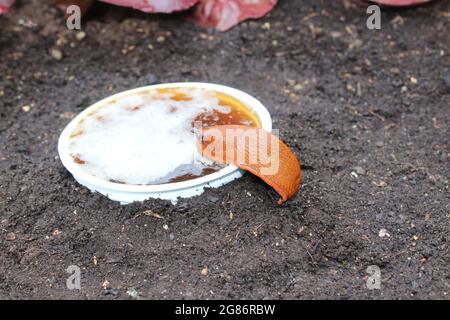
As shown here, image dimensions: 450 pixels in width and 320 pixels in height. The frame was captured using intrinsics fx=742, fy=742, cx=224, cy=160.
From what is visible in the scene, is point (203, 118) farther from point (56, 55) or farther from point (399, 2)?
point (399, 2)

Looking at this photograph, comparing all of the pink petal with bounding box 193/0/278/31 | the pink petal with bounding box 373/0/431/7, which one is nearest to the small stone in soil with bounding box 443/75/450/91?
the pink petal with bounding box 373/0/431/7

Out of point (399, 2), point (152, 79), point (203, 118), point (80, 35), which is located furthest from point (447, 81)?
point (80, 35)

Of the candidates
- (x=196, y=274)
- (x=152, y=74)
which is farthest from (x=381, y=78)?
(x=196, y=274)

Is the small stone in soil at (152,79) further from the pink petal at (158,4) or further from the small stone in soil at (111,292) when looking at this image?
the small stone in soil at (111,292)
